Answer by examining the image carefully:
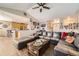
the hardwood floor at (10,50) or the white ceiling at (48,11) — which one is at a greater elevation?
the white ceiling at (48,11)

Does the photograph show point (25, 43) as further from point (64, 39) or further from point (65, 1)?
point (65, 1)

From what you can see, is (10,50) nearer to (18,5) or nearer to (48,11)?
(18,5)

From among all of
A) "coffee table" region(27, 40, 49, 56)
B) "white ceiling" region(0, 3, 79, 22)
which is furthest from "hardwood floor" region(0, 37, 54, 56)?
"white ceiling" region(0, 3, 79, 22)

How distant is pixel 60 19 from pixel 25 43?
72 cm

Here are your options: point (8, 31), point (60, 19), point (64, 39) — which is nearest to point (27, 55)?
point (8, 31)

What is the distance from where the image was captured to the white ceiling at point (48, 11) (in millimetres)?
1875

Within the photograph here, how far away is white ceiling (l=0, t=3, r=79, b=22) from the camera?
1875 mm

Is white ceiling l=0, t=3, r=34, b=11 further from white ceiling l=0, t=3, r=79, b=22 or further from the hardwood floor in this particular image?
the hardwood floor

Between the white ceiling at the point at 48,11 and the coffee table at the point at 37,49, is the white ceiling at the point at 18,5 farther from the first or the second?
the coffee table at the point at 37,49

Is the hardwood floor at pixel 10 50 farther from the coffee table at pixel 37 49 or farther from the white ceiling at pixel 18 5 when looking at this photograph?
the white ceiling at pixel 18 5

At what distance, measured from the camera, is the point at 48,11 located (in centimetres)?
189

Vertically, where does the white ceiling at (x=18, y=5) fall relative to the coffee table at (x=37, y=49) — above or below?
above

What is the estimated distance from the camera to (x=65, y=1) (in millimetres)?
1928

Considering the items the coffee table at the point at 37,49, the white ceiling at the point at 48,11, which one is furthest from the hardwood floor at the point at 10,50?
the white ceiling at the point at 48,11
